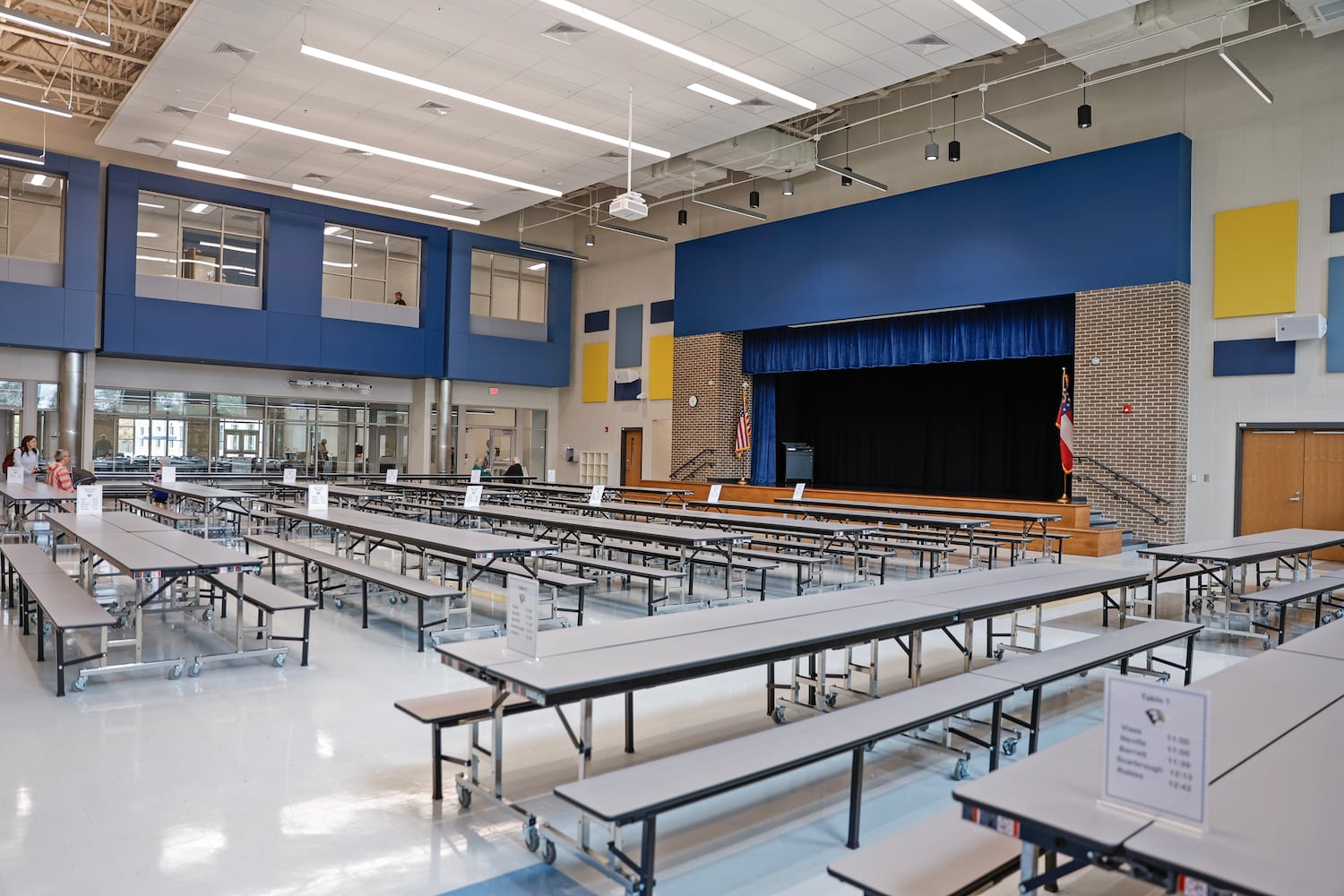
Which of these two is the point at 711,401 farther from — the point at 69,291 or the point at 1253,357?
the point at 69,291

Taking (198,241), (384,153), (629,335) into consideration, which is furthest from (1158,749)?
(629,335)

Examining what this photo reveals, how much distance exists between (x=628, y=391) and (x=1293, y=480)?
13163mm

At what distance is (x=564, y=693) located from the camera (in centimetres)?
262

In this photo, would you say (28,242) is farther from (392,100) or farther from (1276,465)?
(1276,465)

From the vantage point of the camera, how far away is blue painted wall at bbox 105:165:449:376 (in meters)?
15.4

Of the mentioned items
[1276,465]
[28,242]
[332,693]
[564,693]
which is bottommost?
[332,693]

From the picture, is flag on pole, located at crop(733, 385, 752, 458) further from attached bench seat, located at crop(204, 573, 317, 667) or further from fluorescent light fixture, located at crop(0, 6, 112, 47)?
attached bench seat, located at crop(204, 573, 317, 667)

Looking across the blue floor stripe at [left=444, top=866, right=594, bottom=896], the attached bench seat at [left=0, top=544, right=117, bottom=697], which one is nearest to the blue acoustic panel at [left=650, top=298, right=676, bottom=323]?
the attached bench seat at [left=0, top=544, right=117, bottom=697]

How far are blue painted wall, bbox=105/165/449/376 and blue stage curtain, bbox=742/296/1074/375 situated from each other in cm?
732

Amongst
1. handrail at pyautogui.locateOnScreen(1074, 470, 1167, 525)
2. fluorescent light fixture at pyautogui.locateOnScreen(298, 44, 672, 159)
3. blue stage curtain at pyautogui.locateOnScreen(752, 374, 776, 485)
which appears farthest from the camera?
blue stage curtain at pyautogui.locateOnScreen(752, 374, 776, 485)

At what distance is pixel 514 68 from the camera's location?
34.9 feet

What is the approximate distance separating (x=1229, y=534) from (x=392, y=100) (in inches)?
502

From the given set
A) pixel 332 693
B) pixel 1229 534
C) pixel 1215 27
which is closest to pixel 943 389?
pixel 1229 534

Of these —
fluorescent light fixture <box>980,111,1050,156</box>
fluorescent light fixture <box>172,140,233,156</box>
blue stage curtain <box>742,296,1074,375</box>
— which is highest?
fluorescent light fixture <box>172,140,233,156</box>
